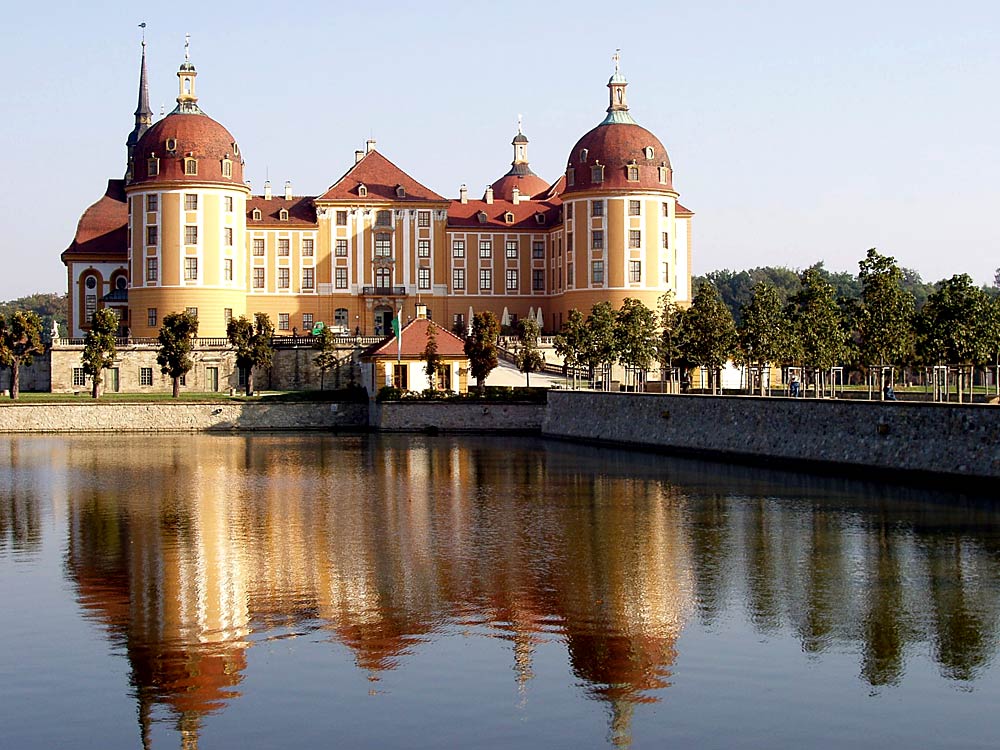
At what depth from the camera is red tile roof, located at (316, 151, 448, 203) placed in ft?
286

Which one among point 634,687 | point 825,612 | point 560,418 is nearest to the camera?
point 634,687

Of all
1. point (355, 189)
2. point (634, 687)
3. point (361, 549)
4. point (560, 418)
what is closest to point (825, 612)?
point (634, 687)

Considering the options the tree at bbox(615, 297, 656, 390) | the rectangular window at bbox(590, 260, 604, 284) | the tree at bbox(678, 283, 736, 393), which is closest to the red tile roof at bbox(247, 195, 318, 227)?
the rectangular window at bbox(590, 260, 604, 284)

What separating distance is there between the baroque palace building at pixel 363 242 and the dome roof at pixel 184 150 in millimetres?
93

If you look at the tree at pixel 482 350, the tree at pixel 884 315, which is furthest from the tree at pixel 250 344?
the tree at pixel 884 315

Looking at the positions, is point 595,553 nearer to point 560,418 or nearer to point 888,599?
point 888,599

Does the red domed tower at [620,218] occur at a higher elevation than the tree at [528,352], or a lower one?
higher

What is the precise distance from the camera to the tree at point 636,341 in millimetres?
65375

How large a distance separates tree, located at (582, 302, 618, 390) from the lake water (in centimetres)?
2846

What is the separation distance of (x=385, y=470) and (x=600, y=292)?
128ft

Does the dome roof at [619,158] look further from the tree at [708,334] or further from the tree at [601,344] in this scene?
the tree at [708,334]

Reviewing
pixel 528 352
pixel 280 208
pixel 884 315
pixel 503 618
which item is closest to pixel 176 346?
pixel 528 352

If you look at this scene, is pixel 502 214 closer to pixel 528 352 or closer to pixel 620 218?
pixel 620 218

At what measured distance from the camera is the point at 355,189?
287 feet
